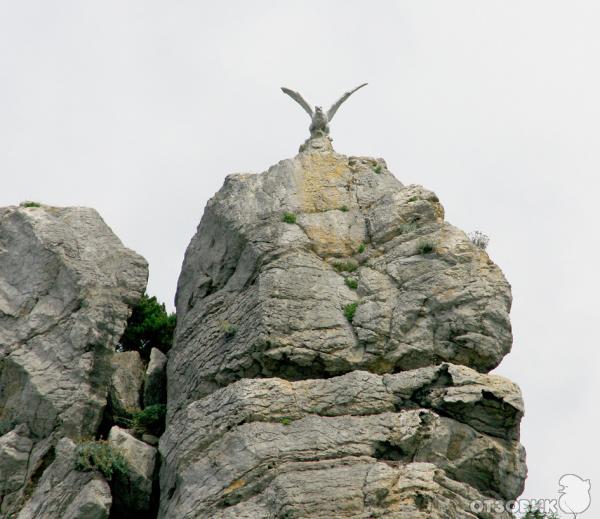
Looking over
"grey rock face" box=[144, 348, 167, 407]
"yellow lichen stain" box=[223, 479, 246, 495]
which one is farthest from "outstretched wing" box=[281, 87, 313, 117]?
"yellow lichen stain" box=[223, 479, 246, 495]

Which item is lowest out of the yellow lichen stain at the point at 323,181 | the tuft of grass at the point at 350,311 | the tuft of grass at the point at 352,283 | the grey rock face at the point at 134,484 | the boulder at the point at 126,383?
the grey rock face at the point at 134,484

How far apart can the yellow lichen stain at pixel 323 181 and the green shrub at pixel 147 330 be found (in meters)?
5.04

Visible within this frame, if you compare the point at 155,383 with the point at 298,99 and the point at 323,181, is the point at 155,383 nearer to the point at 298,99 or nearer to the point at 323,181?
the point at 323,181

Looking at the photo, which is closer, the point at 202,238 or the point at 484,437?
the point at 484,437

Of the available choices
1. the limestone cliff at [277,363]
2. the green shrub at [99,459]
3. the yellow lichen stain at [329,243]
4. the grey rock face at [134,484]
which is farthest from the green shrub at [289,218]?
the green shrub at [99,459]

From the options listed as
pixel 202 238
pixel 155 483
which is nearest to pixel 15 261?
pixel 202 238

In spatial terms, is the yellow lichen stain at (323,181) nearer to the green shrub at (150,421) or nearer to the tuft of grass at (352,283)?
the tuft of grass at (352,283)

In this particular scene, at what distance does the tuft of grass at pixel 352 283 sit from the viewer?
33.6 meters

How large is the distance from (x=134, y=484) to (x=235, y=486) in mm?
3460

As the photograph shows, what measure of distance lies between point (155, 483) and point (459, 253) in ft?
29.7

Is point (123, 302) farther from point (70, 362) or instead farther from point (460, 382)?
point (460, 382)

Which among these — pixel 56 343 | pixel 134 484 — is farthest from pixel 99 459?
pixel 56 343

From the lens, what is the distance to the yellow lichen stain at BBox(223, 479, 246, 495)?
1152 inches

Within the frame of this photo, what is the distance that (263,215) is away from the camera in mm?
35375
